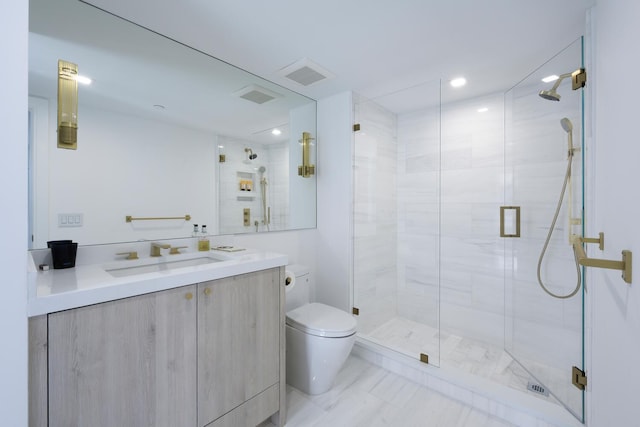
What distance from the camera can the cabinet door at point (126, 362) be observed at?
934 mm

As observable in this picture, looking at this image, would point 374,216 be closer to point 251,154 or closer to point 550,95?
point 251,154

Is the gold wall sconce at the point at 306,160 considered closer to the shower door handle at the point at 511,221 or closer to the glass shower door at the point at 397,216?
the glass shower door at the point at 397,216

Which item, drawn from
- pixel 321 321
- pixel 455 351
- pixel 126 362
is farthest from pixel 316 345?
pixel 455 351

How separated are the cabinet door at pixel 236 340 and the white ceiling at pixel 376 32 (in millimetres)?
1431

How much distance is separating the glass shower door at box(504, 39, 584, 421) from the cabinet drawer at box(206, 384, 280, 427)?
1682 mm

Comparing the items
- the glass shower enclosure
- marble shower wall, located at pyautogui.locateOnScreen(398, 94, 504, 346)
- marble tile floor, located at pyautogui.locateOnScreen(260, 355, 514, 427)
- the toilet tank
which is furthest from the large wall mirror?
marble shower wall, located at pyautogui.locateOnScreen(398, 94, 504, 346)

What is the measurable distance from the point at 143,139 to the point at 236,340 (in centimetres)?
130

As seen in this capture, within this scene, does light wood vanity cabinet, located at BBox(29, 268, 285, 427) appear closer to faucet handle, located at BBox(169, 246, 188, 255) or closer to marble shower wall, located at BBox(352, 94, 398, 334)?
faucet handle, located at BBox(169, 246, 188, 255)

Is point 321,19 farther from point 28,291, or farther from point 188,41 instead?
point 28,291

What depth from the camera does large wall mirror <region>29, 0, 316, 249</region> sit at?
54.4 inches

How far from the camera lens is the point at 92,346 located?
0.99 meters

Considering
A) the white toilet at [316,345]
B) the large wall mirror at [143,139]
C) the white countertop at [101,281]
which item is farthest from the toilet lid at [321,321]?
the large wall mirror at [143,139]

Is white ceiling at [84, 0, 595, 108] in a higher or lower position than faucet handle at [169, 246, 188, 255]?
higher

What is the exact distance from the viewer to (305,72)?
7.13 ft
